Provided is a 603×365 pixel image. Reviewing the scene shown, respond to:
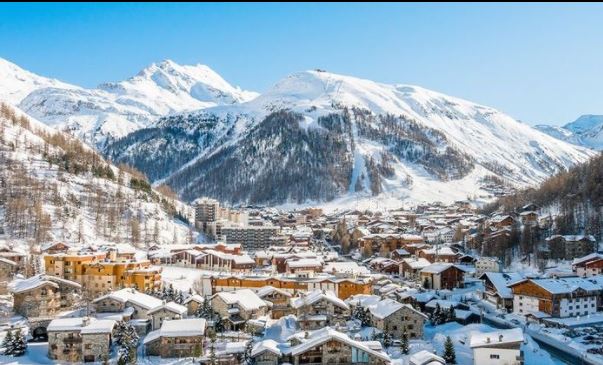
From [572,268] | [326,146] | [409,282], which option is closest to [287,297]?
[409,282]

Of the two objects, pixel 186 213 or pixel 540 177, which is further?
pixel 540 177

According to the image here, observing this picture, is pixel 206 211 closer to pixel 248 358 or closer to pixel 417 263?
pixel 417 263

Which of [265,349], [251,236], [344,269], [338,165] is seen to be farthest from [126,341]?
[338,165]

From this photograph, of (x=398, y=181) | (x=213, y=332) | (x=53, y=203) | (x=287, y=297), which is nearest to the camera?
(x=213, y=332)

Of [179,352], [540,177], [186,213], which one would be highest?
[540,177]

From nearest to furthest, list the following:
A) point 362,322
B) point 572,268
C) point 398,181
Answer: point 362,322 → point 572,268 → point 398,181

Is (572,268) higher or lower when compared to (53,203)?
lower

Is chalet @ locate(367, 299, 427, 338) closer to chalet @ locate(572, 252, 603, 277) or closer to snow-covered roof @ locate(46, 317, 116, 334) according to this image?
snow-covered roof @ locate(46, 317, 116, 334)

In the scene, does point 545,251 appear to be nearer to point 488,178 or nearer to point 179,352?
point 179,352
